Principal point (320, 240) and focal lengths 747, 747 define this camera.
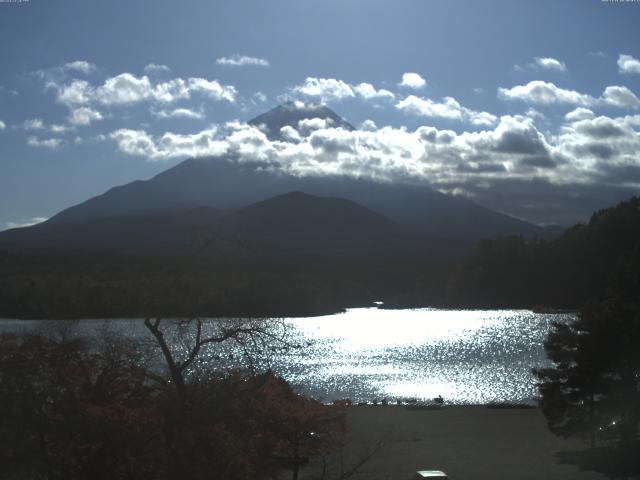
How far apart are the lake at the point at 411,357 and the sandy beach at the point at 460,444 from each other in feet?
12.8

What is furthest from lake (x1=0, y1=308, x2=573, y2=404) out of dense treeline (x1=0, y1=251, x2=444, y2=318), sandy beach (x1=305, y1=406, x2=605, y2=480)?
sandy beach (x1=305, y1=406, x2=605, y2=480)

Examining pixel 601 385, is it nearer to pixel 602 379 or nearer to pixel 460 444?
pixel 602 379

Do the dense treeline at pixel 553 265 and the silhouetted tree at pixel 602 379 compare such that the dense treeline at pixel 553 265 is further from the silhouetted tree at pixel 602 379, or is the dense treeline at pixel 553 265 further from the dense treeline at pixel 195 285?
the silhouetted tree at pixel 602 379

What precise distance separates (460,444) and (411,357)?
30.5 meters

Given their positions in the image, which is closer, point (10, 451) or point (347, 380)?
point (10, 451)

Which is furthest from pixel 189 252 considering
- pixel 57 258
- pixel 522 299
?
pixel 522 299

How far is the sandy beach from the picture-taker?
1745cm

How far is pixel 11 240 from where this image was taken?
143 m

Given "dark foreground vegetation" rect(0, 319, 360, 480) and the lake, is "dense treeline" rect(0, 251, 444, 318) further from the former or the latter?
the lake

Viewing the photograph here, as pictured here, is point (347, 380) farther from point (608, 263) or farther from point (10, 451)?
point (608, 263)

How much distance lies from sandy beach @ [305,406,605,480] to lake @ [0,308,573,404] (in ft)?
12.8

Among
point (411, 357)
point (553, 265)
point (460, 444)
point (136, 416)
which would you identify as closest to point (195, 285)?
point (136, 416)

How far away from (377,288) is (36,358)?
400ft

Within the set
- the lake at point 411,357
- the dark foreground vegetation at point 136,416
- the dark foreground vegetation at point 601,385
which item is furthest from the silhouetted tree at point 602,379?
the dark foreground vegetation at point 136,416
